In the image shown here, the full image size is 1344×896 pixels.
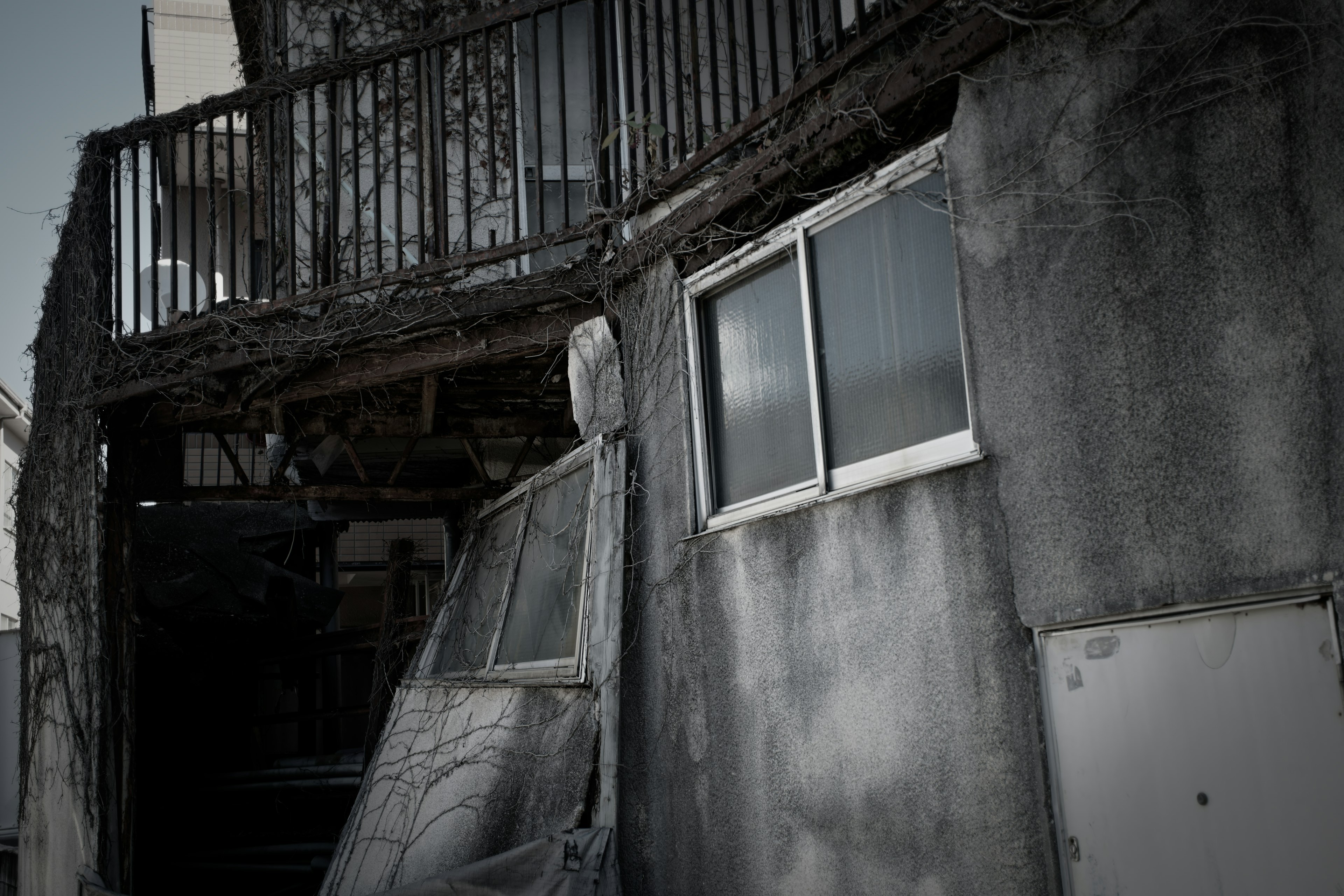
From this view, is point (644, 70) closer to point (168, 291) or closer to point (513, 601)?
point (513, 601)

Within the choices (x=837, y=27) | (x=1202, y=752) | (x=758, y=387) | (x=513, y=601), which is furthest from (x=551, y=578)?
(x=1202, y=752)

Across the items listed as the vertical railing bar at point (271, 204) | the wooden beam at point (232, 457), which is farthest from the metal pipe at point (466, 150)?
the wooden beam at point (232, 457)

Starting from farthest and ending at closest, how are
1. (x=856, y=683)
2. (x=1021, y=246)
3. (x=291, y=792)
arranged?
(x=291, y=792)
(x=856, y=683)
(x=1021, y=246)

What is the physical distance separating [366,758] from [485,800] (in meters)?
4.39

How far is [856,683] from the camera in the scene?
434cm

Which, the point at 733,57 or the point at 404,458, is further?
the point at 404,458

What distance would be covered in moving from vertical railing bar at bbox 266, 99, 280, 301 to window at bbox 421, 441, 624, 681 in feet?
7.49

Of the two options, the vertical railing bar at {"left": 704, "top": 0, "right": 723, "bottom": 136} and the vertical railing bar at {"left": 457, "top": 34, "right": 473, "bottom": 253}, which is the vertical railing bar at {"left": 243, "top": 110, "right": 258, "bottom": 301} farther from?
the vertical railing bar at {"left": 704, "top": 0, "right": 723, "bottom": 136}

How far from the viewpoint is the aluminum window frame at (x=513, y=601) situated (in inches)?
232

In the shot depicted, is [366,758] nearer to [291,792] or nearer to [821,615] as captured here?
[291,792]

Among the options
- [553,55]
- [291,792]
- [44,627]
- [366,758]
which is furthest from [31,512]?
[553,55]

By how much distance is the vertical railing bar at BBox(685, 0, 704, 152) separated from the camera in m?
5.79

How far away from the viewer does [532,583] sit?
283 inches

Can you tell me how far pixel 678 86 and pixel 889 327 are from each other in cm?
223
